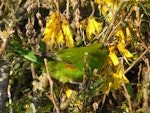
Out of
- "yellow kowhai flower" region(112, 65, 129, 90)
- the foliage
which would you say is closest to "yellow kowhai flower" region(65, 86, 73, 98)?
the foliage

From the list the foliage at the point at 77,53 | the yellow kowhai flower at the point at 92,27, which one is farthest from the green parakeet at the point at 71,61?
the yellow kowhai flower at the point at 92,27

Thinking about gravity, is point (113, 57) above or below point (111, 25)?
below

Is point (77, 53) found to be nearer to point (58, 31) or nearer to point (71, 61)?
point (71, 61)

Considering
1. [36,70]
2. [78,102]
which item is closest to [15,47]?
[78,102]

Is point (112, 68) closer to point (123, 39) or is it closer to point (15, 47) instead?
point (123, 39)

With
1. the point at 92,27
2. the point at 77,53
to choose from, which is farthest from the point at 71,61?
the point at 92,27

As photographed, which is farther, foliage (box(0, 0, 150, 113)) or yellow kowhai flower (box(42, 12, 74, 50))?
yellow kowhai flower (box(42, 12, 74, 50))

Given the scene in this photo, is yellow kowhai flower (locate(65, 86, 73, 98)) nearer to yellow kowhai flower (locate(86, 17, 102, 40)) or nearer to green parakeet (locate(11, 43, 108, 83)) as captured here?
green parakeet (locate(11, 43, 108, 83))

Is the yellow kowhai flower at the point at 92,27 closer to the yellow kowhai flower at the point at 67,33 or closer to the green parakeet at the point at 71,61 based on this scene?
the yellow kowhai flower at the point at 67,33

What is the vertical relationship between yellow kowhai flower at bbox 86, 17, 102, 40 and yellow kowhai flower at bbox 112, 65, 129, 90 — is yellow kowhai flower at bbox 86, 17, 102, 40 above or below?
above
